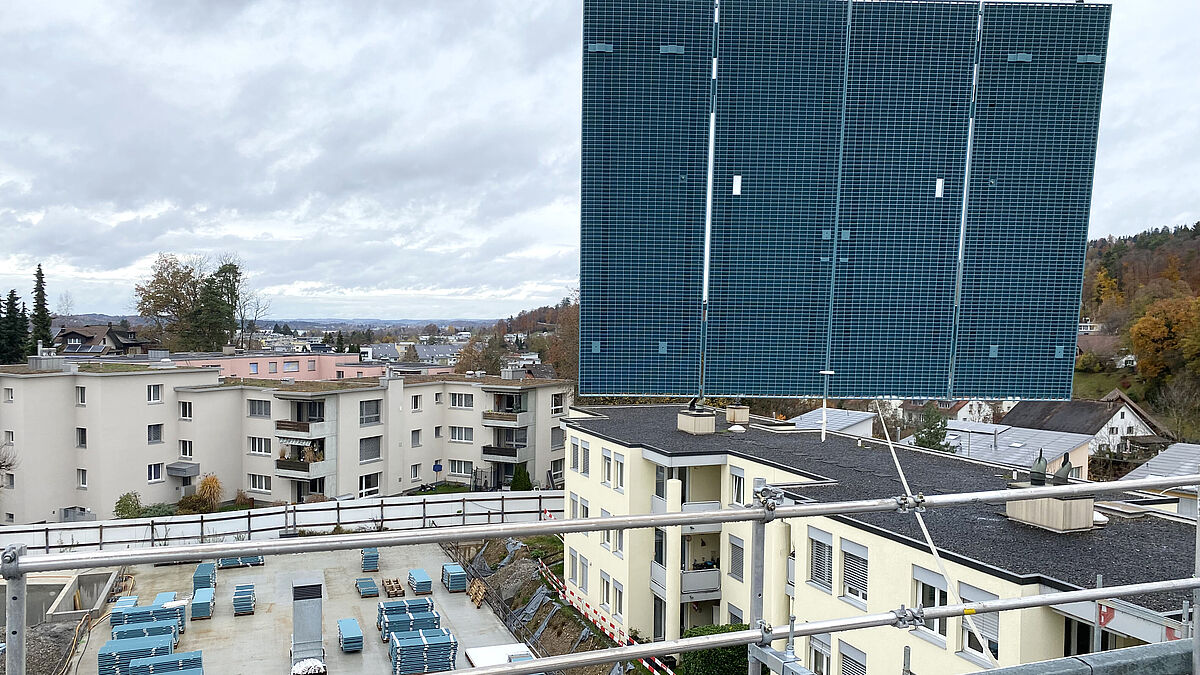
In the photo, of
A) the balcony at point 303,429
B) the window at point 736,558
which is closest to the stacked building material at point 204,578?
the balcony at point 303,429

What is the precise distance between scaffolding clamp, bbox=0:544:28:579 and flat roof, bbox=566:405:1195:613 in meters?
4.55

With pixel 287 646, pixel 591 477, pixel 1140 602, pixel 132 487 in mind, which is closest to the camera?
pixel 1140 602

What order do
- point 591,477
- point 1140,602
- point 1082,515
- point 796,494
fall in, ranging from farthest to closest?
1. point 591,477
2. point 796,494
3. point 1082,515
4. point 1140,602

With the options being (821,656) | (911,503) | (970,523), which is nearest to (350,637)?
(821,656)

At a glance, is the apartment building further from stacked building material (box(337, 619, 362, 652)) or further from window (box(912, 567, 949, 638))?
stacked building material (box(337, 619, 362, 652))

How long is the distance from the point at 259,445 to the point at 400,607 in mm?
17825

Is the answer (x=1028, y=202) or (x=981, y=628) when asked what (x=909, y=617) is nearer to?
(x=1028, y=202)

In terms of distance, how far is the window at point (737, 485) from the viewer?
1567 centimetres

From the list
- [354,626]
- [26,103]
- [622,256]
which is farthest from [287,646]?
[26,103]

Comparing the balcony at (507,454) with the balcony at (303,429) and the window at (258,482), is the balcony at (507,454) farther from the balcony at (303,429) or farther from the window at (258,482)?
the window at (258,482)

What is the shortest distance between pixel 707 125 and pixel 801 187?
836mm

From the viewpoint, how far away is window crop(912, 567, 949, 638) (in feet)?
31.3

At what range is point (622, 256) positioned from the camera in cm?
551

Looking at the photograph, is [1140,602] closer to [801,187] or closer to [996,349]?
[996,349]
